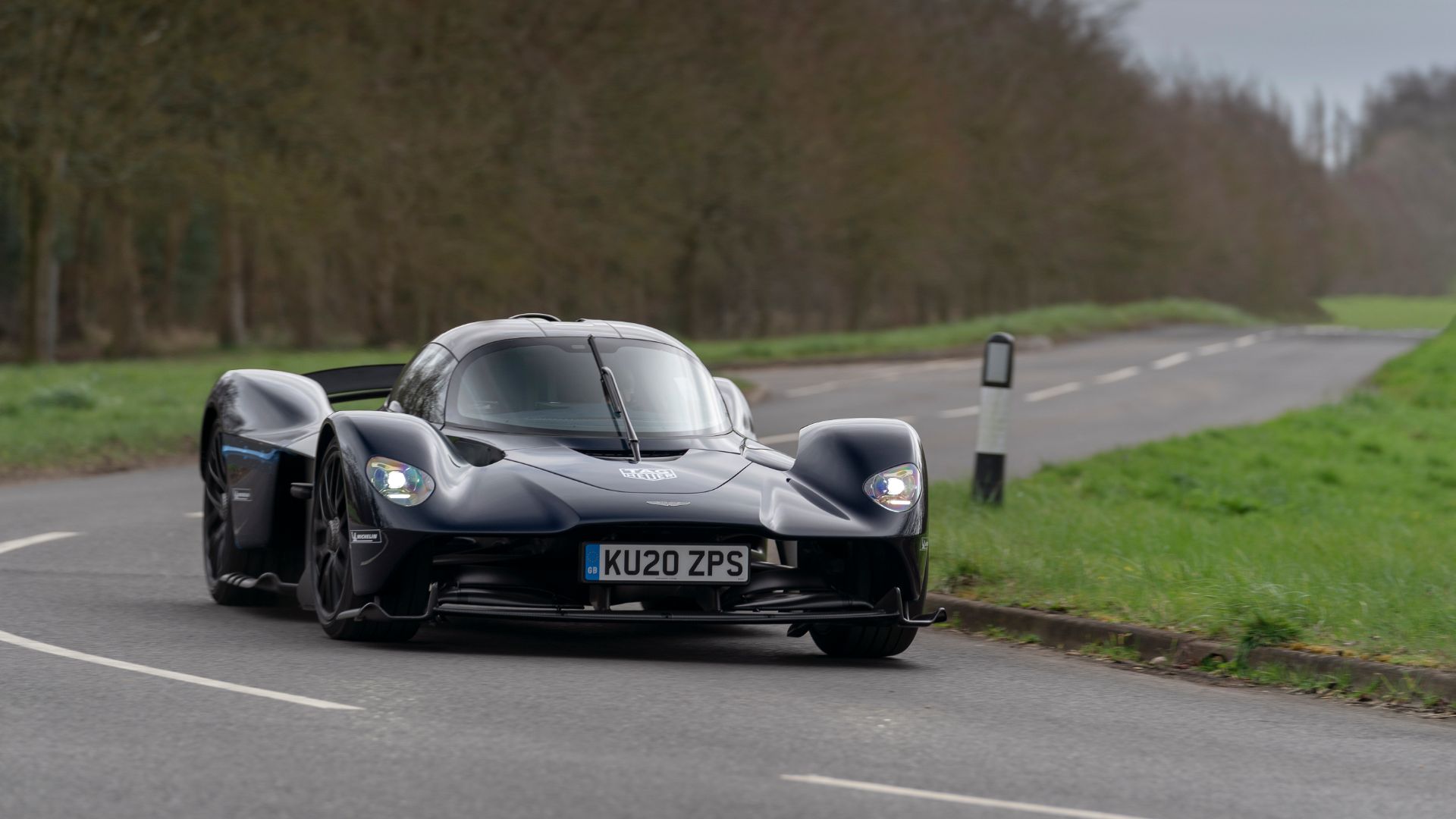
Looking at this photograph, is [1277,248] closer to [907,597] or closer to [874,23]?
[874,23]

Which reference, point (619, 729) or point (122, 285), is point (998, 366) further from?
point (122, 285)

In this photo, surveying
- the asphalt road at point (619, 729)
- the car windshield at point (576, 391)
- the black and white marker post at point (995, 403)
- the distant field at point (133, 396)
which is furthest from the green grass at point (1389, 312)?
the asphalt road at point (619, 729)

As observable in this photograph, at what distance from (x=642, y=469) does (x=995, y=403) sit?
510 cm

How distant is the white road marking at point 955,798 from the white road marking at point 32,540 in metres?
6.93

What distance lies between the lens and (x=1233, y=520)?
1470cm

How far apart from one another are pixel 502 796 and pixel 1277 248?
105 meters

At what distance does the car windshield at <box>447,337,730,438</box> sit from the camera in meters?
8.34

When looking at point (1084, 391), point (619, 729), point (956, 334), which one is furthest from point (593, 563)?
point (956, 334)

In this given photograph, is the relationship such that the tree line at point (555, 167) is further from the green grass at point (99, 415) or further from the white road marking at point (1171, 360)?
the white road marking at point (1171, 360)

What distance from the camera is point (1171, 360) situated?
37.1 m

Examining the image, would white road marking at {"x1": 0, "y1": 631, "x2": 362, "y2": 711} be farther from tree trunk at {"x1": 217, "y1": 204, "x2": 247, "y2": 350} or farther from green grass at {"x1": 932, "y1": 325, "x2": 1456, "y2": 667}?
tree trunk at {"x1": 217, "y1": 204, "x2": 247, "y2": 350}

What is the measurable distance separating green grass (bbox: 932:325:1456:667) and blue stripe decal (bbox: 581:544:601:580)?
274 cm

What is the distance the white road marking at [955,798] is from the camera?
5215 millimetres

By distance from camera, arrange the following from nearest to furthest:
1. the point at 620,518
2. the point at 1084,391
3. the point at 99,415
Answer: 1. the point at 620,518
2. the point at 99,415
3. the point at 1084,391
